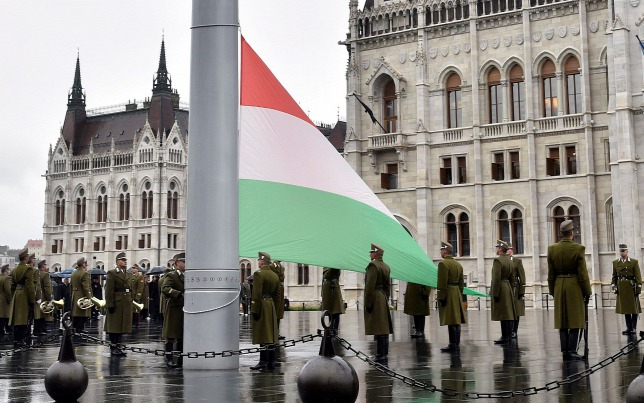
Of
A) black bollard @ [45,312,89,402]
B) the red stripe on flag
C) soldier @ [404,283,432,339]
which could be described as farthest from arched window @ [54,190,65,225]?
black bollard @ [45,312,89,402]

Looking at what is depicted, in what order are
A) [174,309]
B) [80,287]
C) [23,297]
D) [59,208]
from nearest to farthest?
[174,309]
[23,297]
[80,287]
[59,208]

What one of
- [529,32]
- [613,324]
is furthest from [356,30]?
[613,324]

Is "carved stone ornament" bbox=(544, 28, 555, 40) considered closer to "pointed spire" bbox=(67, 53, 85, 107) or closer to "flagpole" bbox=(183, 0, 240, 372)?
"flagpole" bbox=(183, 0, 240, 372)

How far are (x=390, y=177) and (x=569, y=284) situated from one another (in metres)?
32.2

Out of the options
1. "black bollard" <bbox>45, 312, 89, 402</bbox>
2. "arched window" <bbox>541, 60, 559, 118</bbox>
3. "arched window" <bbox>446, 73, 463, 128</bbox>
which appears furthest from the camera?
"arched window" <bbox>446, 73, 463, 128</bbox>

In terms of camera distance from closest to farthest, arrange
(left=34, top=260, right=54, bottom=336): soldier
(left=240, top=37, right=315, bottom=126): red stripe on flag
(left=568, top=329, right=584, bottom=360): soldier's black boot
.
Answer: (left=568, top=329, right=584, bottom=360): soldier's black boot
(left=240, top=37, right=315, bottom=126): red stripe on flag
(left=34, top=260, right=54, bottom=336): soldier

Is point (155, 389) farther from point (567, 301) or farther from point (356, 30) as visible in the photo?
point (356, 30)

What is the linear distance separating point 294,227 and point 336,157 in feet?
6.34

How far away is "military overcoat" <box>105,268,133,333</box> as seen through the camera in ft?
50.4

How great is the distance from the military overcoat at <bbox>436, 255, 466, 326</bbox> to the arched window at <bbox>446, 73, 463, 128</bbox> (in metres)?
28.1

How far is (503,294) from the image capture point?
16.9 meters

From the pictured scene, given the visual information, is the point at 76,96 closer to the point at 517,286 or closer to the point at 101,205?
the point at 101,205

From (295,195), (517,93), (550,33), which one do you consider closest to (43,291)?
(295,195)

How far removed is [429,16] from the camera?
44031 mm
